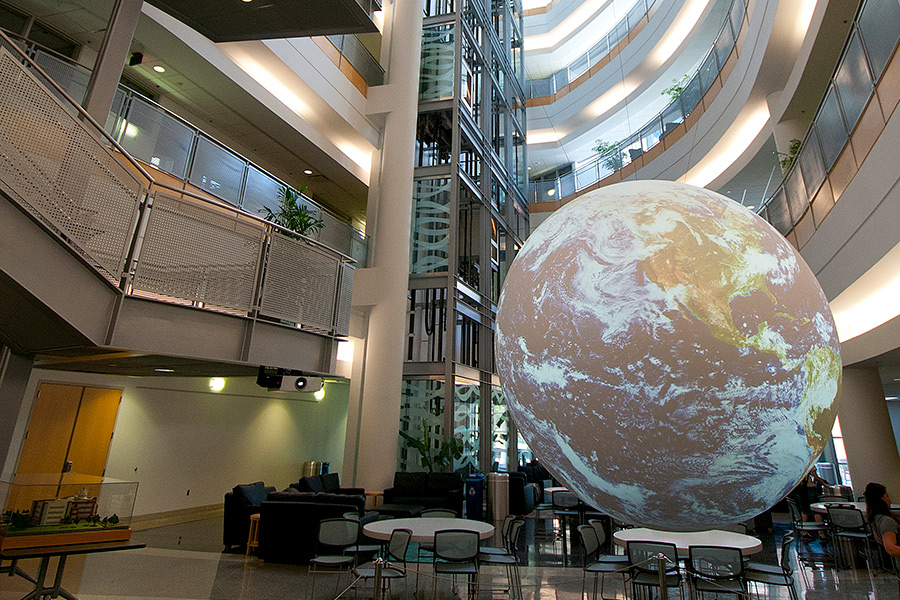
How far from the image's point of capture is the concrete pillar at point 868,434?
9.97m

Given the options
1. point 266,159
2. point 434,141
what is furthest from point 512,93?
point 266,159

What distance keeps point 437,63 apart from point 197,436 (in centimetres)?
1214

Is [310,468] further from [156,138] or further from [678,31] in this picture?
[678,31]

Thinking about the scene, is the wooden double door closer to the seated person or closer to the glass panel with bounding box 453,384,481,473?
the glass panel with bounding box 453,384,481,473

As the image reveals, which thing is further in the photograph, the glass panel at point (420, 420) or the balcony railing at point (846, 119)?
the glass panel at point (420, 420)

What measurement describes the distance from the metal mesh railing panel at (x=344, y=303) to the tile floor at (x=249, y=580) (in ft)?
11.7

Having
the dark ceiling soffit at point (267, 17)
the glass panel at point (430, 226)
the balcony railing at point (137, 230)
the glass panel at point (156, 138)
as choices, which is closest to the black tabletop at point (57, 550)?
the balcony railing at point (137, 230)

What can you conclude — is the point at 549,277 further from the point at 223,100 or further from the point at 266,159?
the point at 266,159

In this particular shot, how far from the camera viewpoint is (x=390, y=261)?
13.0 m

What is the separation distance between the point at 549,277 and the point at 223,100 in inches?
465

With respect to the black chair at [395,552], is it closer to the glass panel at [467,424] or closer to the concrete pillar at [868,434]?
the glass panel at [467,424]

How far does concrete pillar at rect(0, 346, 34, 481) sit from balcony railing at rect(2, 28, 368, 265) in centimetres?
335

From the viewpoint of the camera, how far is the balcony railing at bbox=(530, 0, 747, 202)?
586 inches

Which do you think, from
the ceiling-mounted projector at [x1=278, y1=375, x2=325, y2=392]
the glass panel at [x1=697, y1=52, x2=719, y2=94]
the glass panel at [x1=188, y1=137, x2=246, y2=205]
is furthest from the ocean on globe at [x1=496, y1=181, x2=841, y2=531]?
the glass panel at [x1=697, y1=52, x2=719, y2=94]
